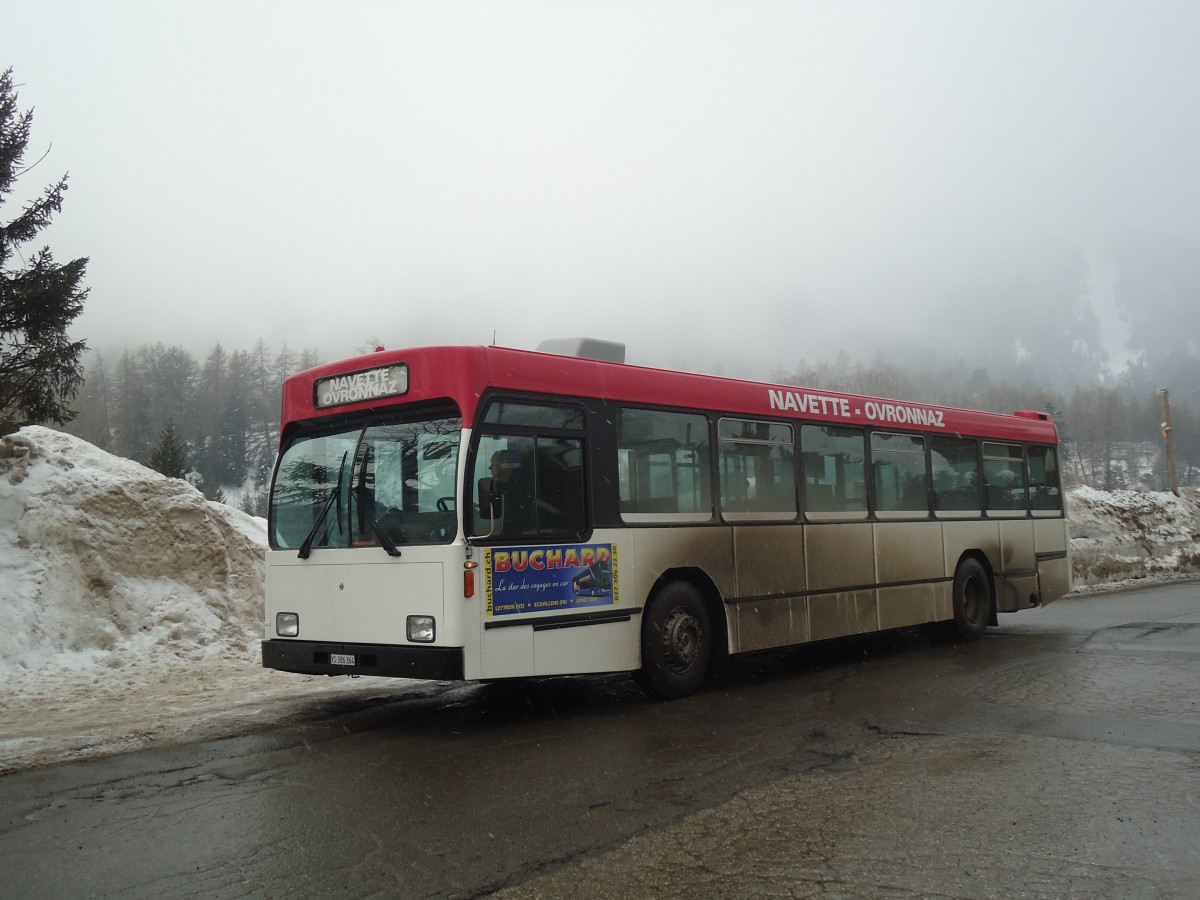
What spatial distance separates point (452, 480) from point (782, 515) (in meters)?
4.23

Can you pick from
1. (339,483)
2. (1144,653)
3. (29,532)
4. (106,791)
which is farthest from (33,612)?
(1144,653)

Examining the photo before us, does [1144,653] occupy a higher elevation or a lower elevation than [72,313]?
lower

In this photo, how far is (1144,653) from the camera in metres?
11.4

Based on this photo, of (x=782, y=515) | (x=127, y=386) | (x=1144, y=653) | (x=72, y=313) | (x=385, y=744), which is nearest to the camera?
(x=385, y=744)

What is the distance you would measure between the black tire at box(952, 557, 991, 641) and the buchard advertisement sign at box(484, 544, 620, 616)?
6.72 m

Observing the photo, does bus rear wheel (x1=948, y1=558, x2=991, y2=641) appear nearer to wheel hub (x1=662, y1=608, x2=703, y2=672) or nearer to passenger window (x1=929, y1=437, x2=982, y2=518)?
passenger window (x1=929, y1=437, x2=982, y2=518)

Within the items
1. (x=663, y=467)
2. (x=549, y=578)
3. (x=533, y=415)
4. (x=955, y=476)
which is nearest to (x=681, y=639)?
(x=663, y=467)

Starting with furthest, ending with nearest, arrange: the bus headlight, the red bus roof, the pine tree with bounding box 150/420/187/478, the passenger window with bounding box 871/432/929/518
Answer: the pine tree with bounding box 150/420/187/478 → the passenger window with bounding box 871/432/929/518 → the red bus roof → the bus headlight

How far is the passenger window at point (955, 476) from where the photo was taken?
13.1 meters

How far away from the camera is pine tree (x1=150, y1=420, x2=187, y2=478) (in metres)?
56.3

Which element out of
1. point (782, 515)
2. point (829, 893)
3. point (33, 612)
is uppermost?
point (782, 515)

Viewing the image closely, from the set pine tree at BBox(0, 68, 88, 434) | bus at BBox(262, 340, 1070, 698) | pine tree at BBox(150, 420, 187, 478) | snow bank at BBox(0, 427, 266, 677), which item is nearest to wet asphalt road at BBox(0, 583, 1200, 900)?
bus at BBox(262, 340, 1070, 698)

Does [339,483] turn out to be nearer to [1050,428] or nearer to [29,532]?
[29,532]

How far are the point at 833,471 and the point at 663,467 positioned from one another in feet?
9.87
